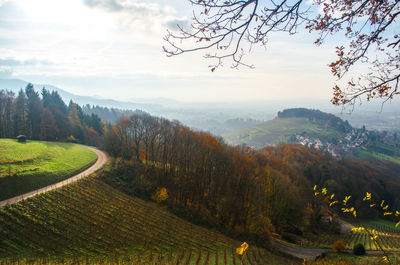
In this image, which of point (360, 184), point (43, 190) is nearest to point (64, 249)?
point (43, 190)

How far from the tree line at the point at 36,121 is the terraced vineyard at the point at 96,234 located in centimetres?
3317

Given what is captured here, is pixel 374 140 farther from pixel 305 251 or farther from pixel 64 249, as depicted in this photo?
pixel 64 249

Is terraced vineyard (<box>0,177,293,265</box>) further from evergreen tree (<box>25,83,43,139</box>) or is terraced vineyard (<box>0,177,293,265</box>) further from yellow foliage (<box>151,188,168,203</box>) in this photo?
evergreen tree (<box>25,83,43,139</box>)

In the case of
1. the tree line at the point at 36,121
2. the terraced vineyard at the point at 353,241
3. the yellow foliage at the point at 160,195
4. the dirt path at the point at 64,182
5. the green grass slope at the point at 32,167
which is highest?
the tree line at the point at 36,121

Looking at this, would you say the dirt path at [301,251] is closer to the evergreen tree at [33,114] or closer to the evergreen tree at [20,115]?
the evergreen tree at [33,114]

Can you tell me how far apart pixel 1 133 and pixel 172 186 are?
40.3 meters

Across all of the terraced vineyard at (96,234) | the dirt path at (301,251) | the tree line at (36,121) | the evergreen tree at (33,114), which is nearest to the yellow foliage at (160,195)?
the terraced vineyard at (96,234)

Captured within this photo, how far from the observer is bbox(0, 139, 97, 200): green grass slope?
2189 cm

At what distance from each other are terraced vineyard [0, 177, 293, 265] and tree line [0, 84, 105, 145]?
1306 inches

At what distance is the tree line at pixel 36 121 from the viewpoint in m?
47.7

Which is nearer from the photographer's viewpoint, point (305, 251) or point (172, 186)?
point (305, 251)

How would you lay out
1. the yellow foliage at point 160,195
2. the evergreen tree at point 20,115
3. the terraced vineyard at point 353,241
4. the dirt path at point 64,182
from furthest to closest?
1. the evergreen tree at point 20,115
2. the terraced vineyard at point 353,241
3. the yellow foliage at point 160,195
4. the dirt path at point 64,182

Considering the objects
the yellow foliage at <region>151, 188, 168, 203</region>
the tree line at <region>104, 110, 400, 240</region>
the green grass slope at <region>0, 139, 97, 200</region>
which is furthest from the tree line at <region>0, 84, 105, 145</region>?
the yellow foliage at <region>151, 188, 168, 203</region>

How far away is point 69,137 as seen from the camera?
52625 mm
